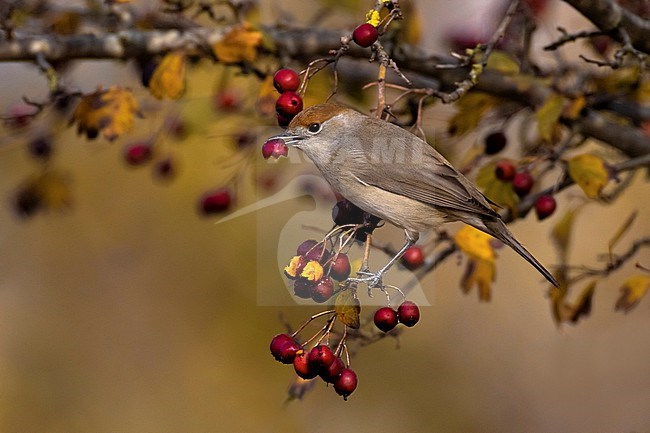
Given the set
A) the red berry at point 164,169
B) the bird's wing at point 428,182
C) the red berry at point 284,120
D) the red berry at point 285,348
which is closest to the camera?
the red berry at point 285,348

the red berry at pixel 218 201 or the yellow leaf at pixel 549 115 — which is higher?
the yellow leaf at pixel 549 115

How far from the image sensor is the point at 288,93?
2217 mm

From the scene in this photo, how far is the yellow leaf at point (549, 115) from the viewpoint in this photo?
288cm

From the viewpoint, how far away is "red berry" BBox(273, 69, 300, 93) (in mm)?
2215

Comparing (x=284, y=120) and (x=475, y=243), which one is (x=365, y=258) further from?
(x=475, y=243)

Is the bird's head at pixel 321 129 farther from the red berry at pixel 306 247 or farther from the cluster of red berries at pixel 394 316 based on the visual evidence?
the cluster of red berries at pixel 394 316

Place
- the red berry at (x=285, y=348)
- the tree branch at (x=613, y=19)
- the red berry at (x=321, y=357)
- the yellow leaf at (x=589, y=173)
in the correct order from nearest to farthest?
1. the red berry at (x=321, y=357)
2. the red berry at (x=285, y=348)
3. the tree branch at (x=613, y=19)
4. the yellow leaf at (x=589, y=173)

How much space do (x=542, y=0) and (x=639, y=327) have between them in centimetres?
304

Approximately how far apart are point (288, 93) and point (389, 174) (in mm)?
406

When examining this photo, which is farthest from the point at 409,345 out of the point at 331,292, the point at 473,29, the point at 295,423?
the point at 331,292

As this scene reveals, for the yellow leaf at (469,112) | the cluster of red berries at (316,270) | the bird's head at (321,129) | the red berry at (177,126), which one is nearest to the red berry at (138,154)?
the red berry at (177,126)

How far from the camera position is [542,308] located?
6.35m

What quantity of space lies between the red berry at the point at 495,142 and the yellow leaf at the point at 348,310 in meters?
1.42

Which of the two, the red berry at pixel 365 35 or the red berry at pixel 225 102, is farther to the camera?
the red berry at pixel 225 102
